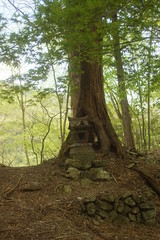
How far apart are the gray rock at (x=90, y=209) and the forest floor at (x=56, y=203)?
11cm

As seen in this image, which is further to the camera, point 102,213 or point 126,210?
point 126,210

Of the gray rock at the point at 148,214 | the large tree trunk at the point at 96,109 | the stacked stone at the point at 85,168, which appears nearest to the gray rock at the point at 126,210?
the gray rock at the point at 148,214

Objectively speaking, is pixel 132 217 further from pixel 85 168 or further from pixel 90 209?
pixel 85 168

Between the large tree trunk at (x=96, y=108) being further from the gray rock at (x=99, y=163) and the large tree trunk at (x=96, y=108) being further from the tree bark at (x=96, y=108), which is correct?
the gray rock at (x=99, y=163)

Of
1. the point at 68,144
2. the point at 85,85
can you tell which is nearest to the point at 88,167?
the point at 68,144

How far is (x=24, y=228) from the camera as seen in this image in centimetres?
329

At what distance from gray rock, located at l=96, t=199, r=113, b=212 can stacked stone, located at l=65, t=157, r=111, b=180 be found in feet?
4.23

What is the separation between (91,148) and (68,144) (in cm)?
72

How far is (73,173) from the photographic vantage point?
5695 mm

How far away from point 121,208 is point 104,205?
37cm

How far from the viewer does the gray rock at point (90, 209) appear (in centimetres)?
412

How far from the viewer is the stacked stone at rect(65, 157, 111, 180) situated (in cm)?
568

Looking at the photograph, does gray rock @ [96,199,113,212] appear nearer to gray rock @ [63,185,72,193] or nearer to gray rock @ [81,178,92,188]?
gray rock @ [63,185,72,193]

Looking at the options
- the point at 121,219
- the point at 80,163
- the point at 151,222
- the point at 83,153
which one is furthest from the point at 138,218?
the point at 83,153
